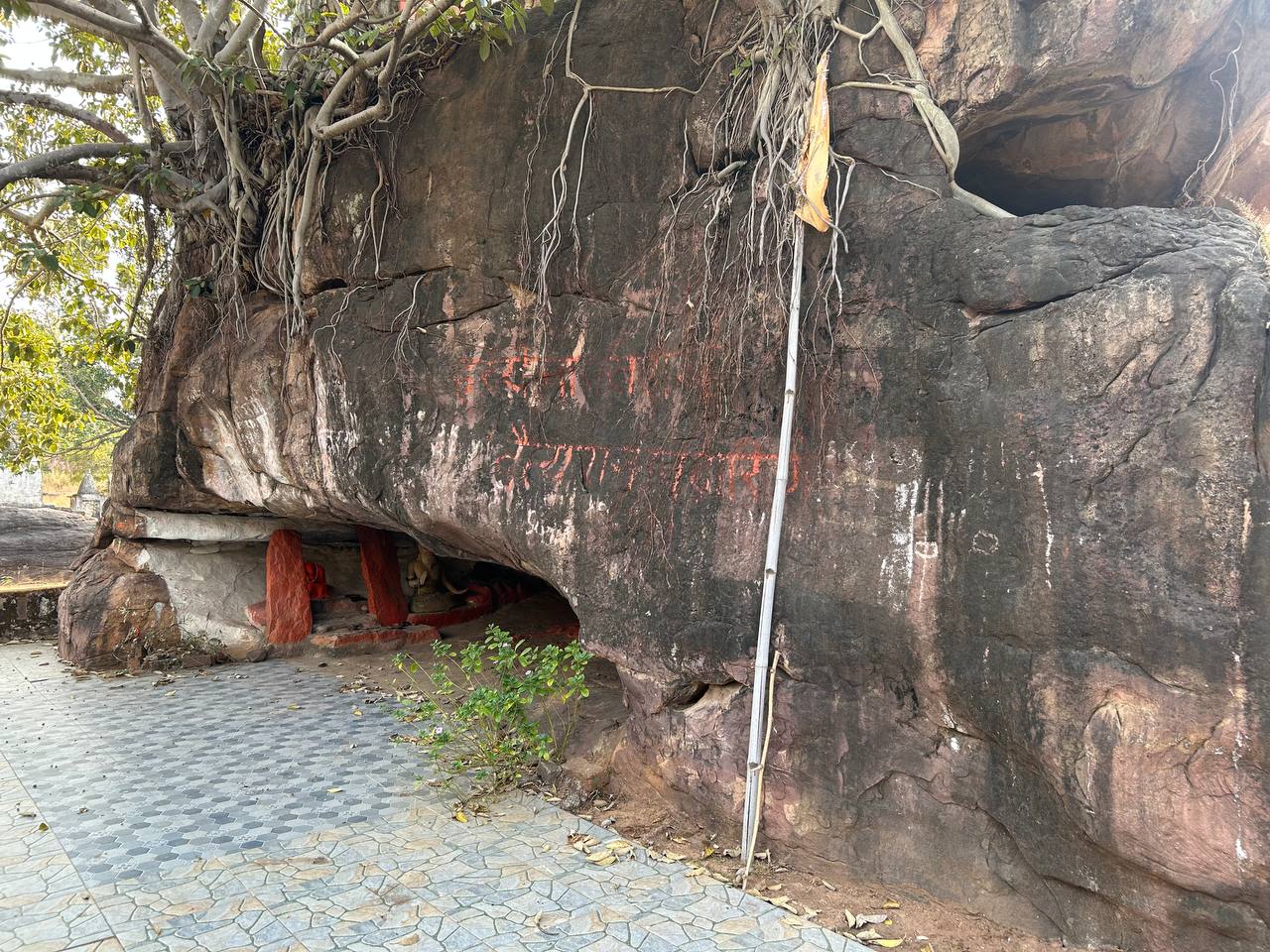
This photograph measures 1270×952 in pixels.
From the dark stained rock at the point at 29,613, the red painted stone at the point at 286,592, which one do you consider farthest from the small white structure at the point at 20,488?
the red painted stone at the point at 286,592

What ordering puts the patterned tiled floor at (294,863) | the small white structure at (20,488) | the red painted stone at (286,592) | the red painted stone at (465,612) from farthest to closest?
1. the small white structure at (20,488)
2. the red painted stone at (465,612)
3. the red painted stone at (286,592)
4. the patterned tiled floor at (294,863)

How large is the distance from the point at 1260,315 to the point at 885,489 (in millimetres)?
1409

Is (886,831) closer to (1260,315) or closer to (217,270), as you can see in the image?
(1260,315)

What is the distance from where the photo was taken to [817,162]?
143 inches

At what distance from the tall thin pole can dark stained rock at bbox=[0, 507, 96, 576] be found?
10026 mm

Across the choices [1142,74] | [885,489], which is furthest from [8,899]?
[1142,74]

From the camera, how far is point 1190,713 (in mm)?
2717

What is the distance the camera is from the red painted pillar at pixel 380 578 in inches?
337

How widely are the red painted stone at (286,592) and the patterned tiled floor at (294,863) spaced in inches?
93.7

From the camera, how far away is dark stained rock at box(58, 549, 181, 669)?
7297 mm

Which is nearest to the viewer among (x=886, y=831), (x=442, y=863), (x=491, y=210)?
(x=886, y=831)

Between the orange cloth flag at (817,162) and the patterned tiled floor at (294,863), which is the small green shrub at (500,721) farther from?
the orange cloth flag at (817,162)

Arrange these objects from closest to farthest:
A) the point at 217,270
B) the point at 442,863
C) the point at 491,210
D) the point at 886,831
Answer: the point at 886,831 < the point at 442,863 < the point at 491,210 < the point at 217,270

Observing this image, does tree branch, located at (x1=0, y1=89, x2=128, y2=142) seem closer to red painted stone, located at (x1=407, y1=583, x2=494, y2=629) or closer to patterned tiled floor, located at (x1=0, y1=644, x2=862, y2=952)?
patterned tiled floor, located at (x1=0, y1=644, x2=862, y2=952)
